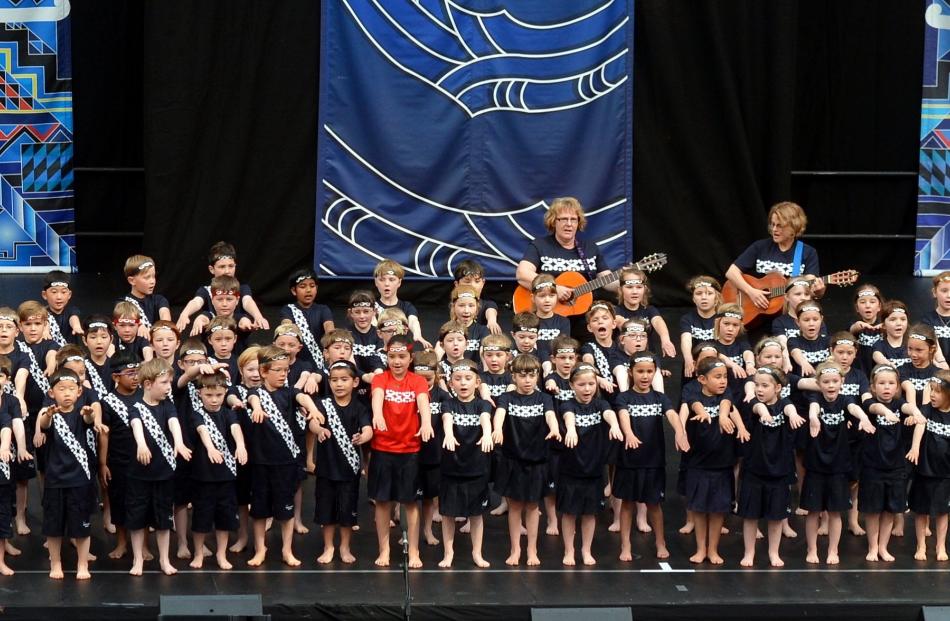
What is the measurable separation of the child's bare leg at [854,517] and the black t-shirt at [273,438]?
3.30 meters

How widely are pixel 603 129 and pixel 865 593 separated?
4.66 m

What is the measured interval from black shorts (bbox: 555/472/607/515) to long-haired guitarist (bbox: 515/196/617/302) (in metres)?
1.45

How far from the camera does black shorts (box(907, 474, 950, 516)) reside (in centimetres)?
843

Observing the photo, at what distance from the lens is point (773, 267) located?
9.50 m

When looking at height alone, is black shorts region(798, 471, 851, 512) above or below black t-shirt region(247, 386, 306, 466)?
below

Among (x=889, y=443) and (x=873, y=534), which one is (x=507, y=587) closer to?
(x=873, y=534)

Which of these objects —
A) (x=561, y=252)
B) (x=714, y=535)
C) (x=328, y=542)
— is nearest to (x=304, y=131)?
(x=561, y=252)

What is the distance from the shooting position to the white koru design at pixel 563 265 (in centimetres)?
945

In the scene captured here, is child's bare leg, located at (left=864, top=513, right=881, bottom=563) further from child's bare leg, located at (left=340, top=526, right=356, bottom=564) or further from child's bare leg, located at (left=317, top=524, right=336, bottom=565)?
child's bare leg, located at (left=317, top=524, right=336, bottom=565)

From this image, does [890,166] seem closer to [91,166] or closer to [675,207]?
[675,207]

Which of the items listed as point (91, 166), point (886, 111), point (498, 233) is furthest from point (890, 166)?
point (91, 166)

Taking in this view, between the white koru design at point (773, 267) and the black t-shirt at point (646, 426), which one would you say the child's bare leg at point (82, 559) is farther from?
the white koru design at point (773, 267)

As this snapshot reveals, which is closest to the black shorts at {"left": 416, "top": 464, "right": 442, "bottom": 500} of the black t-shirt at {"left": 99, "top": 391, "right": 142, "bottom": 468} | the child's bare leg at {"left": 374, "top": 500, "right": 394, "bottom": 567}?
the child's bare leg at {"left": 374, "top": 500, "right": 394, "bottom": 567}

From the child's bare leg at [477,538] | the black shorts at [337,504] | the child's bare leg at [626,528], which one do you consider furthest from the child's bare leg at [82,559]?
the child's bare leg at [626,528]
